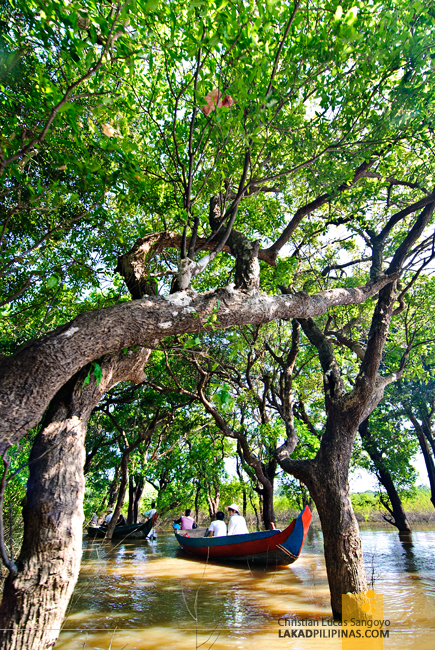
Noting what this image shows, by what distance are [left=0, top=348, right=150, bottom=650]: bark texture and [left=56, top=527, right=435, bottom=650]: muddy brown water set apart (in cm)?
54

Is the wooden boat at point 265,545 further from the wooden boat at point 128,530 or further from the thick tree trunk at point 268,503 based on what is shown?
the wooden boat at point 128,530

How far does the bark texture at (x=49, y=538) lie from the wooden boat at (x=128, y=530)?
12623mm

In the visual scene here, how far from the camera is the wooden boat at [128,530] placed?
14236 millimetres

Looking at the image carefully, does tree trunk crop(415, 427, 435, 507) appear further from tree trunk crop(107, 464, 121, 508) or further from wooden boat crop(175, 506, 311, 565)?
tree trunk crop(107, 464, 121, 508)

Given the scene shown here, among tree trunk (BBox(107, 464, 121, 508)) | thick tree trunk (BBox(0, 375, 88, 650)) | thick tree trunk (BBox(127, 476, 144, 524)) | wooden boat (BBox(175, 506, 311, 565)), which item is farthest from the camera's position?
thick tree trunk (BBox(127, 476, 144, 524))

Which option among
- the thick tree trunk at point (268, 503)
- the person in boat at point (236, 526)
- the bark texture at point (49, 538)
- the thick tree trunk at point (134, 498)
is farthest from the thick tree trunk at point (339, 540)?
the thick tree trunk at point (134, 498)

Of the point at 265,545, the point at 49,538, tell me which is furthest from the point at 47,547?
the point at 265,545

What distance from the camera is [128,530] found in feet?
47.7

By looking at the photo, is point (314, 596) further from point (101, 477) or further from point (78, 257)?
point (101, 477)

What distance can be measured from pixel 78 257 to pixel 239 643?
5.98 metres

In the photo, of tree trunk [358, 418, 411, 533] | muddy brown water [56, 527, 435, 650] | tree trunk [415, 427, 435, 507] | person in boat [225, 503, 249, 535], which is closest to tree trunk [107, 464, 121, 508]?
muddy brown water [56, 527, 435, 650]

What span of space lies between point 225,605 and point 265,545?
9.28 feet

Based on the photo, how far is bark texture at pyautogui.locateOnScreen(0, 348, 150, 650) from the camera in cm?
246

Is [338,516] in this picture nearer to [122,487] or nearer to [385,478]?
[122,487]
